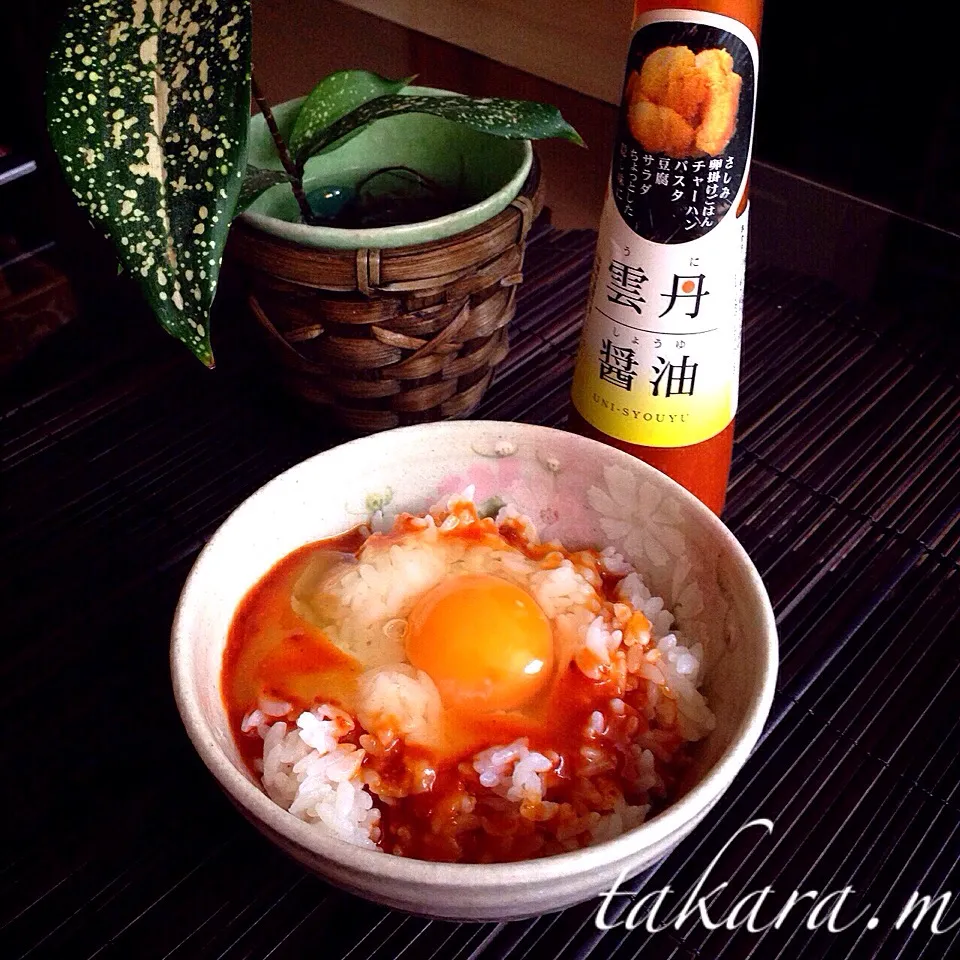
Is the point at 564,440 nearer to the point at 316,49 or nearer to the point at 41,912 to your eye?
the point at 41,912

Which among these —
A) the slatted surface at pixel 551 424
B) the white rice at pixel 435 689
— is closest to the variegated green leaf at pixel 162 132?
the white rice at pixel 435 689

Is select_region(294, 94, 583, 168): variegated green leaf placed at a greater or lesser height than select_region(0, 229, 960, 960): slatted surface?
greater

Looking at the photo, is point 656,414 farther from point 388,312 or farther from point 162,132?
point 162,132

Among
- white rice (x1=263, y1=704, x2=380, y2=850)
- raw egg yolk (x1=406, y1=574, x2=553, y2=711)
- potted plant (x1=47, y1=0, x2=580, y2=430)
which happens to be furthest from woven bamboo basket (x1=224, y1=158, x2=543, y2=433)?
white rice (x1=263, y1=704, x2=380, y2=850)

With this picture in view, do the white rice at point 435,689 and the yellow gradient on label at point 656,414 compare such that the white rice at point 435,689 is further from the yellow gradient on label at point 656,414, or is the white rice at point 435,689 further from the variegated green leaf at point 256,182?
the variegated green leaf at point 256,182

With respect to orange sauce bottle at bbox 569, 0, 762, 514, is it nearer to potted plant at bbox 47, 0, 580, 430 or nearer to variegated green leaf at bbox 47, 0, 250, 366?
potted plant at bbox 47, 0, 580, 430

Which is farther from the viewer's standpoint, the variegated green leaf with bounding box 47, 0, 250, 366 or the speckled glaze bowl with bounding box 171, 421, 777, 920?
the variegated green leaf with bounding box 47, 0, 250, 366
